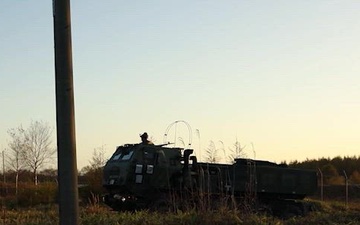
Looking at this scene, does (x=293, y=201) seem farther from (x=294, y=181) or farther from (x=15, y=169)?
(x=15, y=169)

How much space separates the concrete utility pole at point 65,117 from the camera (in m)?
7.12

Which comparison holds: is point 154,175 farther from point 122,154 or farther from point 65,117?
point 65,117

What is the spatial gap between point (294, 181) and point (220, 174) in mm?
4990

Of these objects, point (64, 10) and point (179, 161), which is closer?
point (64, 10)

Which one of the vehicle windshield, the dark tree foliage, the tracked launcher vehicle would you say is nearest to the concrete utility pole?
the tracked launcher vehicle

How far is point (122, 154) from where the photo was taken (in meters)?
23.4

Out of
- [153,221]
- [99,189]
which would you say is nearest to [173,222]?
[153,221]

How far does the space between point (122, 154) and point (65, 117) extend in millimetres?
16299

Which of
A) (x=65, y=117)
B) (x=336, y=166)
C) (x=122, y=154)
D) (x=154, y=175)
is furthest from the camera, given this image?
(x=336, y=166)

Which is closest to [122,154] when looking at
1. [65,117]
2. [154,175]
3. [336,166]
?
[154,175]

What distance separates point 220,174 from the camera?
72.2ft

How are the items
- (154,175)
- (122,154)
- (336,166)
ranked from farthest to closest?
(336,166) → (122,154) → (154,175)

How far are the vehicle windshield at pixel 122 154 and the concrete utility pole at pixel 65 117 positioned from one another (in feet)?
51.2

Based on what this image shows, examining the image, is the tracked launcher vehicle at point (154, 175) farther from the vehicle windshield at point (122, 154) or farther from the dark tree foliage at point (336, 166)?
the dark tree foliage at point (336, 166)
